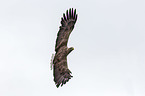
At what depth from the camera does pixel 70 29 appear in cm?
4319

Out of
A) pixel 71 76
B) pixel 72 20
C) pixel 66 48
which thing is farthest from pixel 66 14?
pixel 71 76

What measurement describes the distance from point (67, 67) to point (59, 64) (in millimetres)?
941

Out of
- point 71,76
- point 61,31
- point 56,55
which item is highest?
point 61,31

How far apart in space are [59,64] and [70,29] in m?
4.65

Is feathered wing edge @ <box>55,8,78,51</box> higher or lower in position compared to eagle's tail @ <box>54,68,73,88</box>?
higher

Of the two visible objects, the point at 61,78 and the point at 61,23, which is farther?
the point at 61,23

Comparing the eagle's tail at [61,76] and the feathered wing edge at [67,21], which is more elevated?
the feathered wing edge at [67,21]

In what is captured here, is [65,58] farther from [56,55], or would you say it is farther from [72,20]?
[72,20]

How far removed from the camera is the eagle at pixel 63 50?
40781 millimetres

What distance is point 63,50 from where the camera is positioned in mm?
41531

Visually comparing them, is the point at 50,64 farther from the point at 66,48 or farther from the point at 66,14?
the point at 66,14

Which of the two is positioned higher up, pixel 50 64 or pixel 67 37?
pixel 67 37

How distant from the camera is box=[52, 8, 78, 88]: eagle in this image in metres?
40.8

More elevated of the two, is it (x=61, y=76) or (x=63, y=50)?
(x=63, y=50)
